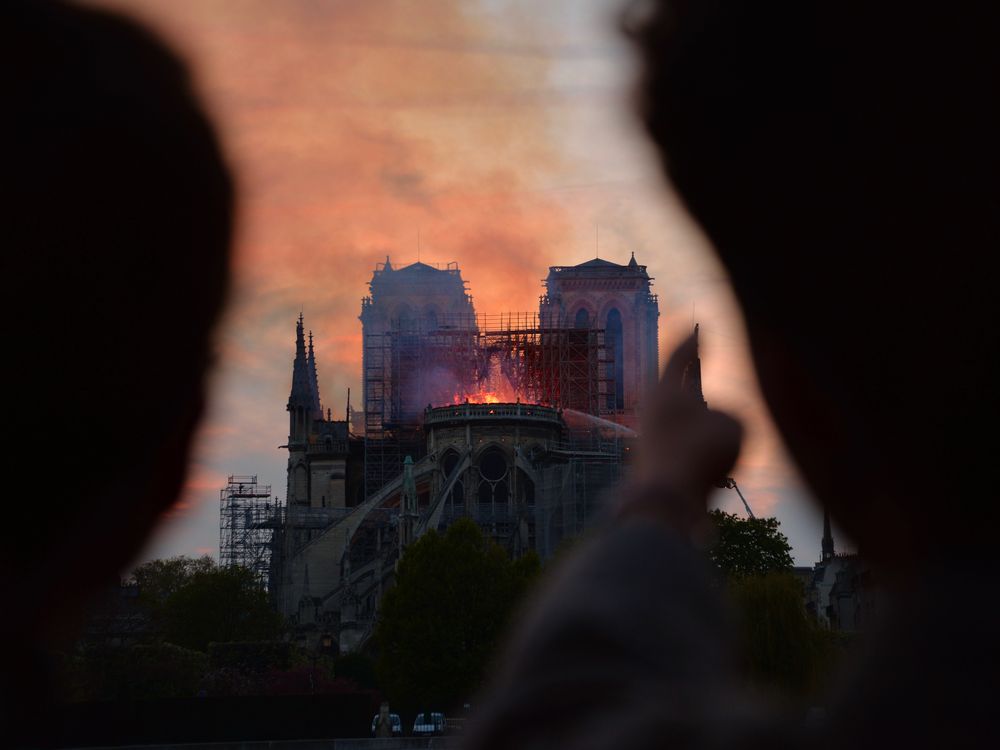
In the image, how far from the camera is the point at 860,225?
1.36 metres

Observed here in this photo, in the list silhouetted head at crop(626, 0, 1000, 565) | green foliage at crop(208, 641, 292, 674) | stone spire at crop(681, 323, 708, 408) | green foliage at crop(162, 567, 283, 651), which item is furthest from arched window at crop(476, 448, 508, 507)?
silhouetted head at crop(626, 0, 1000, 565)

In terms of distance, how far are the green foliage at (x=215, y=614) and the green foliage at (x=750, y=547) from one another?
24.3m

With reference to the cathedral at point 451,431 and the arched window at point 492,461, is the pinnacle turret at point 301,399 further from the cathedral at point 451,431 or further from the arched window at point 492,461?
the arched window at point 492,461

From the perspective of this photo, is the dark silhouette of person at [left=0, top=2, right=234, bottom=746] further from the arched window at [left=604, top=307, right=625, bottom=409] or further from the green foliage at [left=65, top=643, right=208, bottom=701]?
the arched window at [left=604, top=307, right=625, bottom=409]

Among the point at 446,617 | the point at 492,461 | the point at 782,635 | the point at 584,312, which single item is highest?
the point at 584,312

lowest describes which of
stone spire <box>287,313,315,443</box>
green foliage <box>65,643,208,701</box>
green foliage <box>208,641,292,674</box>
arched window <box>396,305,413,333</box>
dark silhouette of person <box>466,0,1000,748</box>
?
dark silhouette of person <box>466,0,1000,748</box>

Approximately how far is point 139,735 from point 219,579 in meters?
29.0

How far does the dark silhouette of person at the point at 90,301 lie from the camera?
1900 millimetres

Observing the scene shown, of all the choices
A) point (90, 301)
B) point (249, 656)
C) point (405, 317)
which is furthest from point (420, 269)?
point (90, 301)

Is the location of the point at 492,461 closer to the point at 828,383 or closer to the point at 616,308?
the point at 616,308

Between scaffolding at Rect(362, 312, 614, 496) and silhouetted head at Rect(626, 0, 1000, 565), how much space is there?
252ft

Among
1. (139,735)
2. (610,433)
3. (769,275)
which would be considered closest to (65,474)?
(769,275)

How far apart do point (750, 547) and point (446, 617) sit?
10.1 meters

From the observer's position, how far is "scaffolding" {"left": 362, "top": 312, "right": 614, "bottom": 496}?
8000 cm
